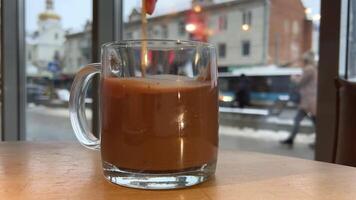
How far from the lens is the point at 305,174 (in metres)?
0.65

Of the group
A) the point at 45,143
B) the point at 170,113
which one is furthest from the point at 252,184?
the point at 45,143

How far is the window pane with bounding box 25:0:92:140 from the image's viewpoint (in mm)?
3008

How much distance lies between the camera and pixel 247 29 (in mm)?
3238

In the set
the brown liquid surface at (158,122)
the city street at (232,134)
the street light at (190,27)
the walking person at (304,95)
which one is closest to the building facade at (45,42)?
the city street at (232,134)

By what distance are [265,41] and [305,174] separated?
Result: 9.11 feet

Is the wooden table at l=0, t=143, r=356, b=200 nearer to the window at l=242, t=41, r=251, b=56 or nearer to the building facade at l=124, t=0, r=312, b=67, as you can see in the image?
the building facade at l=124, t=0, r=312, b=67

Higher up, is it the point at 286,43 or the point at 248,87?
the point at 286,43

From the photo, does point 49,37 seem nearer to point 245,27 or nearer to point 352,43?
point 245,27

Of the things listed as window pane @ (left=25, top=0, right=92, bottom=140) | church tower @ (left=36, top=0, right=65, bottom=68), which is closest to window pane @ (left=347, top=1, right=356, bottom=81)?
window pane @ (left=25, top=0, right=92, bottom=140)

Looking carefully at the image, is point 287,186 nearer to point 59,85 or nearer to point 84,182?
point 84,182

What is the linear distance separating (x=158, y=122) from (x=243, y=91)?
9.19 ft

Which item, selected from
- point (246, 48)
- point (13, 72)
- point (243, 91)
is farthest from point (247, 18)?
point (13, 72)

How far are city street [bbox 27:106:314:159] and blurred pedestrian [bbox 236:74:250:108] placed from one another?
17cm

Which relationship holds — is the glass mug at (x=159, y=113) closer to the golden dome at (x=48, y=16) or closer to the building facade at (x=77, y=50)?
the building facade at (x=77, y=50)
